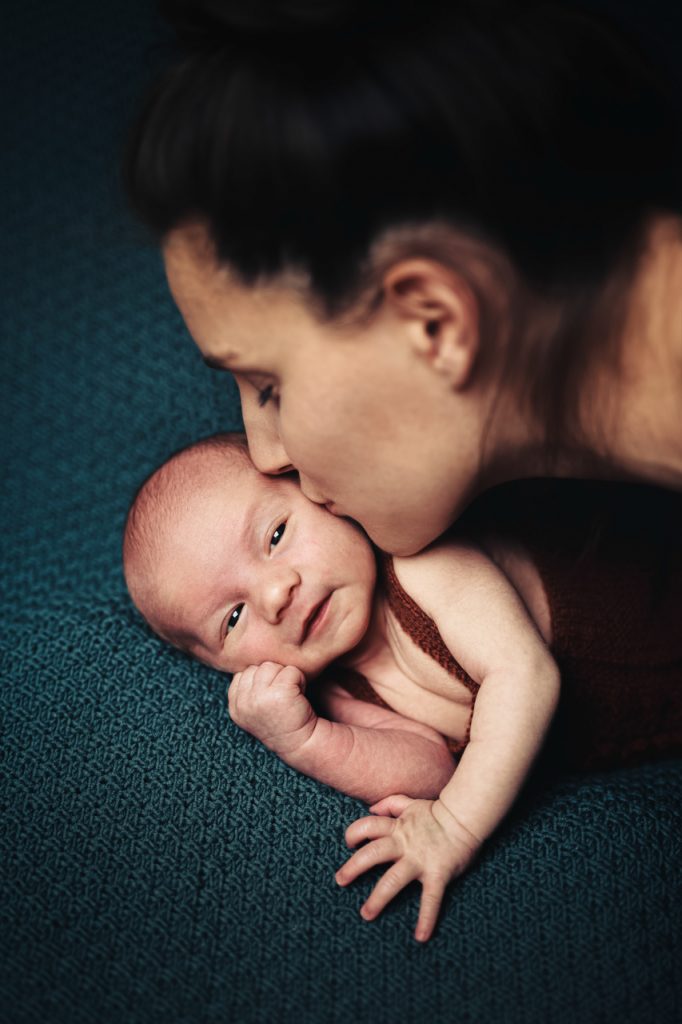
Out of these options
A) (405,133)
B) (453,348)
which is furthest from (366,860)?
(405,133)

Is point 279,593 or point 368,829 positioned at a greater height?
point 279,593

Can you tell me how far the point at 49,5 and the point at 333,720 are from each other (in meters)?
1.05

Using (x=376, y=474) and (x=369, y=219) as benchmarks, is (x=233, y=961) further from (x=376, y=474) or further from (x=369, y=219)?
(x=369, y=219)

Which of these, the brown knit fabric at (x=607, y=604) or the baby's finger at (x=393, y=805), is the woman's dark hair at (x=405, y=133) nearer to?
the brown knit fabric at (x=607, y=604)

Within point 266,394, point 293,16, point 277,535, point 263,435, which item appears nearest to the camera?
point 293,16

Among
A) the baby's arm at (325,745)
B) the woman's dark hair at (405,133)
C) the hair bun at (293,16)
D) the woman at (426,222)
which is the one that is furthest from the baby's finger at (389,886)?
the hair bun at (293,16)

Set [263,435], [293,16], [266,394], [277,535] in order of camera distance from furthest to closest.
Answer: [277,535] < [263,435] < [266,394] < [293,16]

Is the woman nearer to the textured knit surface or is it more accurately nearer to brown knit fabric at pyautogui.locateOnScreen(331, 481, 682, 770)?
brown knit fabric at pyautogui.locateOnScreen(331, 481, 682, 770)

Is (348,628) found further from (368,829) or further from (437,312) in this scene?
(437,312)

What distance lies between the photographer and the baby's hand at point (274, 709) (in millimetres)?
987

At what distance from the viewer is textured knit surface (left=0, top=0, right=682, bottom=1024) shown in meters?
0.82

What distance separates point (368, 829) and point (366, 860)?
34 mm

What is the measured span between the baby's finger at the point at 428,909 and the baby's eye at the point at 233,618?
0.34 metres

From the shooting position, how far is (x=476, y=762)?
35.0 inches
